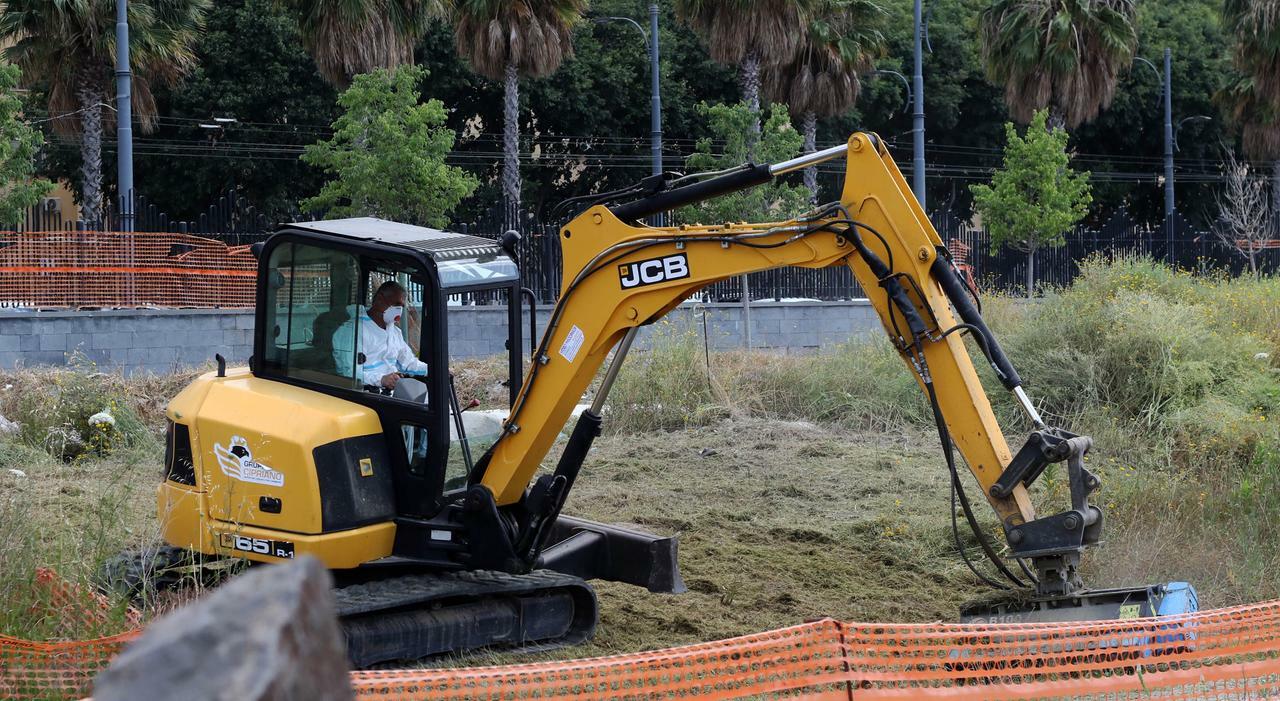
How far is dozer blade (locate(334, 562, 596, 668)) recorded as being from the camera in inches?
274

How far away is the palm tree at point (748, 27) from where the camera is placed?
3148 centimetres

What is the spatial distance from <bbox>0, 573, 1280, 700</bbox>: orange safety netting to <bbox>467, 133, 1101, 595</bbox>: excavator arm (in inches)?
21.5

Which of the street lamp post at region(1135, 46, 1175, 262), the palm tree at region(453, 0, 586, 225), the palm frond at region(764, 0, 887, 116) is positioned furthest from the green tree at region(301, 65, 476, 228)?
the street lamp post at region(1135, 46, 1175, 262)

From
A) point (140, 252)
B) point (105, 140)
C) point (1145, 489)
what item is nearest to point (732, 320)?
point (140, 252)

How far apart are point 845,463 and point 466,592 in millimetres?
6922

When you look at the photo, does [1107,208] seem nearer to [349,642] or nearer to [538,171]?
[538,171]

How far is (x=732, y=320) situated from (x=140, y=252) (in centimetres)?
1036

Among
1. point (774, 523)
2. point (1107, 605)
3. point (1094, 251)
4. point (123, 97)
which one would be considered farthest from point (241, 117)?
point (1107, 605)

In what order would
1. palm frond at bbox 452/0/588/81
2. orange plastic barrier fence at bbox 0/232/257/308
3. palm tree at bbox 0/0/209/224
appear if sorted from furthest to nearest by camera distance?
palm frond at bbox 452/0/588/81 → palm tree at bbox 0/0/209/224 → orange plastic barrier fence at bbox 0/232/257/308

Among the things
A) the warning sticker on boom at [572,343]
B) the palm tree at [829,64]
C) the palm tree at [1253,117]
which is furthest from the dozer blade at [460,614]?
the palm tree at [1253,117]

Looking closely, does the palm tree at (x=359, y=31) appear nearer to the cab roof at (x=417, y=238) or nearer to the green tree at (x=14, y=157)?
the green tree at (x=14, y=157)

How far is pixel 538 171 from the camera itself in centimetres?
4656

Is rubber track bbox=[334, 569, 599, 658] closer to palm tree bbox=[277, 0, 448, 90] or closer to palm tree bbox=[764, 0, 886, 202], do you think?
palm tree bbox=[277, 0, 448, 90]

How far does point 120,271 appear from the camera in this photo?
839 inches
